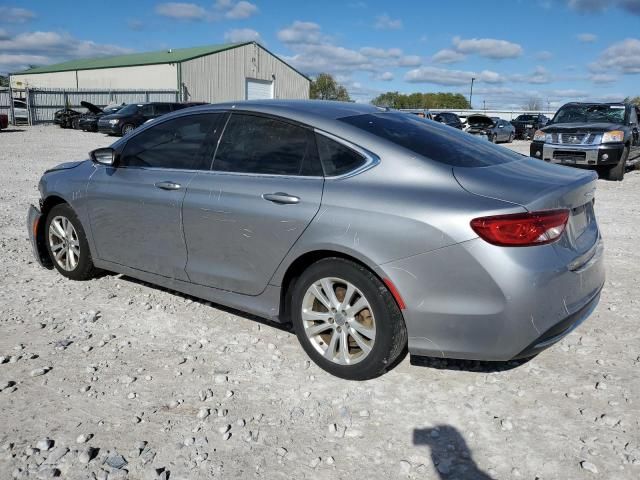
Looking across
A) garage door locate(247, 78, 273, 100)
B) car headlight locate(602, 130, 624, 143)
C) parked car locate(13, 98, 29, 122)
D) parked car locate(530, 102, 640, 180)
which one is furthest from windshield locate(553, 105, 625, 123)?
garage door locate(247, 78, 273, 100)

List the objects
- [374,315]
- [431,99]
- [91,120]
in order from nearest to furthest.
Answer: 1. [374,315]
2. [91,120]
3. [431,99]

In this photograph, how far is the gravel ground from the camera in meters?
2.62

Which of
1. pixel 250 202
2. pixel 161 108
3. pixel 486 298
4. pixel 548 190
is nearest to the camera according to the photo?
pixel 486 298

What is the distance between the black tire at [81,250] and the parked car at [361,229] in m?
0.57

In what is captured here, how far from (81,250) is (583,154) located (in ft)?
34.6

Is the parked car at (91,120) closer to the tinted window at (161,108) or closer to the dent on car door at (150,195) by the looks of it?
the tinted window at (161,108)

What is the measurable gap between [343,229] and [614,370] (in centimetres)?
198

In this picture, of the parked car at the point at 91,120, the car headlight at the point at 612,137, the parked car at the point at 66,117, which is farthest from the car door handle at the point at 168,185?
the parked car at the point at 66,117

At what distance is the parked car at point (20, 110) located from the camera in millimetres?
32469

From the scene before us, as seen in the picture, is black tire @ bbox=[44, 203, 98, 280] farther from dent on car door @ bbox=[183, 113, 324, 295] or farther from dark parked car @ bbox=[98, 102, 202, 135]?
dark parked car @ bbox=[98, 102, 202, 135]

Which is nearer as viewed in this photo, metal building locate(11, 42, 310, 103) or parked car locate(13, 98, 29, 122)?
parked car locate(13, 98, 29, 122)

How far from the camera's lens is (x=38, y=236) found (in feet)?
17.3

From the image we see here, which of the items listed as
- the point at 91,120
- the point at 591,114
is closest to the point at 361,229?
the point at 591,114

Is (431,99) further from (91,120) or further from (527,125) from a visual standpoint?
(91,120)
